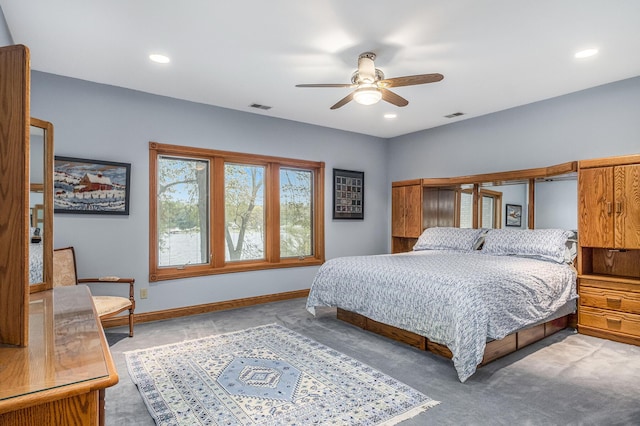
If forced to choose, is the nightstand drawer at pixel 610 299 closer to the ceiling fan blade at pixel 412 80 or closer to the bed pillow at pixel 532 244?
the bed pillow at pixel 532 244

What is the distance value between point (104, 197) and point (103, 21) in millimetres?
1845

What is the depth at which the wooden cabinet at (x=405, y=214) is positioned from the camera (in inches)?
217

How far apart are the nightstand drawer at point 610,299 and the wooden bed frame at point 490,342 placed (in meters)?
0.28

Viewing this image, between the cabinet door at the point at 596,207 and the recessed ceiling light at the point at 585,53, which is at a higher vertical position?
the recessed ceiling light at the point at 585,53

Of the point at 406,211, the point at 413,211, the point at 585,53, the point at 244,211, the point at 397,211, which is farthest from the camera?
the point at 397,211

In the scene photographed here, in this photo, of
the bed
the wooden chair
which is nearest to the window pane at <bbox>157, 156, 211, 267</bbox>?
the wooden chair

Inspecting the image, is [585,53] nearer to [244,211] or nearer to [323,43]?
[323,43]

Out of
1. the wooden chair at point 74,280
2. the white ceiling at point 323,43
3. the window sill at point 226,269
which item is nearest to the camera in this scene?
the white ceiling at point 323,43

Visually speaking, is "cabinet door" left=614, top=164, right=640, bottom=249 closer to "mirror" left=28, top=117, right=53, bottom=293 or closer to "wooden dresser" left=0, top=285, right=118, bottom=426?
"wooden dresser" left=0, top=285, right=118, bottom=426

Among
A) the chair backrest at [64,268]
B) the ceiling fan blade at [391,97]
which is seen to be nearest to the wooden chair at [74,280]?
the chair backrest at [64,268]

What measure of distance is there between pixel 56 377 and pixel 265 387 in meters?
1.83

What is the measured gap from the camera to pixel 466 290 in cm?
267

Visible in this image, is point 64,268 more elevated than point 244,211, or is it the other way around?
point 244,211

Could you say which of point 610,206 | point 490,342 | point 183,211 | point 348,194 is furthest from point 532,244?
point 183,211
